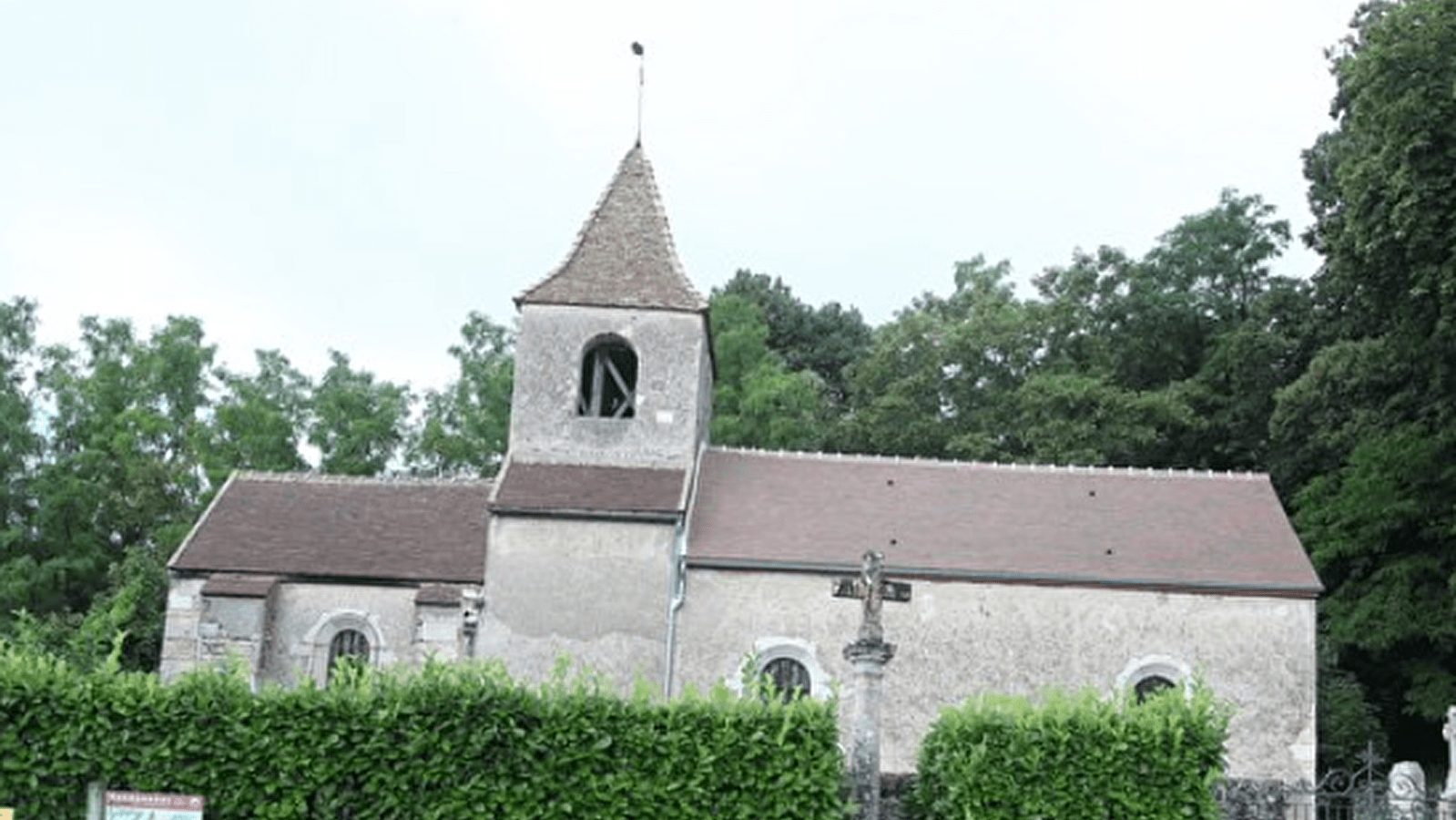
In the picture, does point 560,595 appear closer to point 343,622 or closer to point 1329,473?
point 343,622

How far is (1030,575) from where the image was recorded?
2658cm

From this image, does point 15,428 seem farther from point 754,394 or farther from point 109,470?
point 754,394

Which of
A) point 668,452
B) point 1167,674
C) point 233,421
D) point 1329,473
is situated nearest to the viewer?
point 1167,674

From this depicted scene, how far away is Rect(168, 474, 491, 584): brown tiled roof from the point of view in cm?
2777

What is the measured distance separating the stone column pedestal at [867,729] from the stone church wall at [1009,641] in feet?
28.3

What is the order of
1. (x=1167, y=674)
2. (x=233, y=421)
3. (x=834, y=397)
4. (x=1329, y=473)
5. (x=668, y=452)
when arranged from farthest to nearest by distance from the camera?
(x=834, y=397), (x=233, y=421), (x=1329, y=473), (x=668, y=452), (x=1167, y=674)

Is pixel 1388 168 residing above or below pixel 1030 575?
above

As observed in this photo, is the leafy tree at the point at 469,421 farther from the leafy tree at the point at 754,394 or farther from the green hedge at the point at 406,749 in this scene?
the green hedge at the point at 406,749

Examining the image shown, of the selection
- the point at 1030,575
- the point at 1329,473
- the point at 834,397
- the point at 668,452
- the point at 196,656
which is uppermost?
the point at 834,397

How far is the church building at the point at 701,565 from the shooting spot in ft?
86.4

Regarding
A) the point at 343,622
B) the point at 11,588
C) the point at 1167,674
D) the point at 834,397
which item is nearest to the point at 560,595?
the point at 343,622

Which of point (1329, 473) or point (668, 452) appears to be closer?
point (668, 452)

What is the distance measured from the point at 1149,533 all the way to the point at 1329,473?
466 inches

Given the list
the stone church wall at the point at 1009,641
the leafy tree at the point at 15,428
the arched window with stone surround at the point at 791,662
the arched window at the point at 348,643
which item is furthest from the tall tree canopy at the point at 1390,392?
the leafy tree at the point at 15,428
